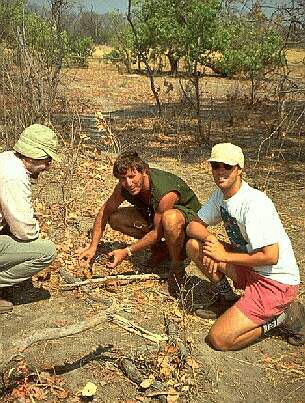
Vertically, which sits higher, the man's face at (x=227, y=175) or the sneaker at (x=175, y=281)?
the man's face at (x=227, y=175)

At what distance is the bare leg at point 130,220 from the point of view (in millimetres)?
4477

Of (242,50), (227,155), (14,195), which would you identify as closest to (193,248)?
(227,155)

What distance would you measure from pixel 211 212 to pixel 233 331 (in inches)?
31.7

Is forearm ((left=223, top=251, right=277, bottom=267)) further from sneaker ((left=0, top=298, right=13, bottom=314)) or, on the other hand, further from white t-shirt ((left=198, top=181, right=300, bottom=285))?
sneaker ((left=0, top=298, right=13, bottom=314))

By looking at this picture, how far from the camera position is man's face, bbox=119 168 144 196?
385 cm

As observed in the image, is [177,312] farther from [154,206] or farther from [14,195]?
[14,195]

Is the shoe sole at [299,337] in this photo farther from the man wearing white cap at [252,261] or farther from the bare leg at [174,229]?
the bare leg at [174,229]

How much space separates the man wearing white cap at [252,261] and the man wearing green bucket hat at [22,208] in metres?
1.05

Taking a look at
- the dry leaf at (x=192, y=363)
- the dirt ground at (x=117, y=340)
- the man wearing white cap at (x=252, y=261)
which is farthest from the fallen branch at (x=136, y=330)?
the man wearing white cap at (x=252, y=261)

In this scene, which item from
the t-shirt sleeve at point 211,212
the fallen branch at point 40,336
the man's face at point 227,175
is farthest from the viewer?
the t-shirt sleeve at point 211,212

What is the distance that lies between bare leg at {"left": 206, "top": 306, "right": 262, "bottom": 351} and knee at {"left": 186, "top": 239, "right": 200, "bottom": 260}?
0.52 m

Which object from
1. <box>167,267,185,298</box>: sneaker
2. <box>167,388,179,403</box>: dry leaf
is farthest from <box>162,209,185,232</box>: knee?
<box>167,388,179,403</box>: dry leaf

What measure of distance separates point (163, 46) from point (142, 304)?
1523 centimetres

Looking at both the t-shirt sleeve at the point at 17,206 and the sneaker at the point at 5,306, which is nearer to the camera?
the t-shirt sleeve at the point at 17,206
